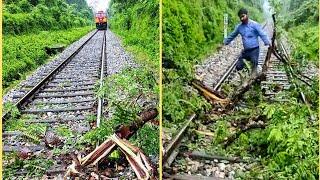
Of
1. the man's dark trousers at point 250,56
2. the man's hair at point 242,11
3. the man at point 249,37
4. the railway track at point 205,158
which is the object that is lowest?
the railway track at point 205,158

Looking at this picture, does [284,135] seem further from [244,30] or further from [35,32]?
[35,32]

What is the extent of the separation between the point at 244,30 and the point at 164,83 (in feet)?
1.96

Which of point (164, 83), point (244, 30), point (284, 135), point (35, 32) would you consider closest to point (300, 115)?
point (284, 135)

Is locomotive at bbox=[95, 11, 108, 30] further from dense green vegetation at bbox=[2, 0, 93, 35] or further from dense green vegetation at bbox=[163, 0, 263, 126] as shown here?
dense green vegetation at bbox=[163, 0, 263, 126]

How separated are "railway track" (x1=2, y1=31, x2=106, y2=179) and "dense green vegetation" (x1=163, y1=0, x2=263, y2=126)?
42 centimetres

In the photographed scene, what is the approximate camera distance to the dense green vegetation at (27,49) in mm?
3309

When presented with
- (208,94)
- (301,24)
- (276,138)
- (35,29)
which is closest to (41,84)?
(35,29)

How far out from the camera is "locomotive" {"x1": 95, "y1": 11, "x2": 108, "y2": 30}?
3574mm

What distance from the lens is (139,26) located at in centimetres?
361

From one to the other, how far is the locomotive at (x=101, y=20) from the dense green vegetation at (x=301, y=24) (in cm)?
103

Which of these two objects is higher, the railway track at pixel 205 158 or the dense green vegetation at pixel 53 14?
the dense green vegetation at pixel 53 14

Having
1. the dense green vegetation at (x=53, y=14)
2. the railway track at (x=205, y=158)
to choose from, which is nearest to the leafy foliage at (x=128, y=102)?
the railway track at (x=205, y=158)

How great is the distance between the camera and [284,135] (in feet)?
11.5

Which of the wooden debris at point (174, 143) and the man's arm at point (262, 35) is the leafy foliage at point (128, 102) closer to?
the wooden debris at point (174, 143)
